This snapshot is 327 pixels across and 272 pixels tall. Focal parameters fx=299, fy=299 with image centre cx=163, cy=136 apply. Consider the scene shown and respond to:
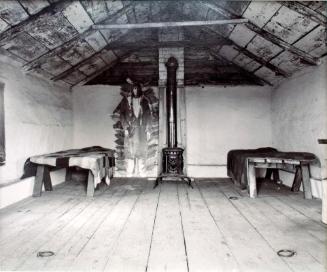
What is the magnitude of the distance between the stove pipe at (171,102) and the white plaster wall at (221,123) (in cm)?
79

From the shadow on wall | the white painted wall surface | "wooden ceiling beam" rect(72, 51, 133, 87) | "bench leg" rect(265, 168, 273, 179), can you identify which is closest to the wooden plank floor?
the white painted wall surface

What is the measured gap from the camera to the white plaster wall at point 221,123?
676cm

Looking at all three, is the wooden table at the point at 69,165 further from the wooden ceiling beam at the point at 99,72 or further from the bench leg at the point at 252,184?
the wooden ceiling beam at the point at 99,72

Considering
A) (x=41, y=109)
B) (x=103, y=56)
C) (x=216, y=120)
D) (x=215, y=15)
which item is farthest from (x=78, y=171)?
(x=215, y=15)

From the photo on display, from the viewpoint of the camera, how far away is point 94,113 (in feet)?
22.7

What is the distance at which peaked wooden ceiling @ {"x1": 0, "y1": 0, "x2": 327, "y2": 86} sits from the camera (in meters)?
3.81

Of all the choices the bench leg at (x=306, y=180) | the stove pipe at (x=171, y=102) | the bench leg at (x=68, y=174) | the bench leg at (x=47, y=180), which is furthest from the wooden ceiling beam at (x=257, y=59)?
the bench leg at (x=68, y=174)

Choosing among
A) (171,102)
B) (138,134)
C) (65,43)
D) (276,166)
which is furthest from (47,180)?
(276,166)

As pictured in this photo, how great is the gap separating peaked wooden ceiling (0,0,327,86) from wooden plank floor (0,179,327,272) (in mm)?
2234

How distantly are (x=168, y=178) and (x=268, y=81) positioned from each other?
9.91ft

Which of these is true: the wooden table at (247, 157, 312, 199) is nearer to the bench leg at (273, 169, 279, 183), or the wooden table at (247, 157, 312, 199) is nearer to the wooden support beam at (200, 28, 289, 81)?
the bench leg at (273, 169, 279, 183)

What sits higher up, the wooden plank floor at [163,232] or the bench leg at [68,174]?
the bench leg at [68,174]

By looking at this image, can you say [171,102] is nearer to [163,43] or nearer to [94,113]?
[163,43]

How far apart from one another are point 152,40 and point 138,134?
2.07 meters
